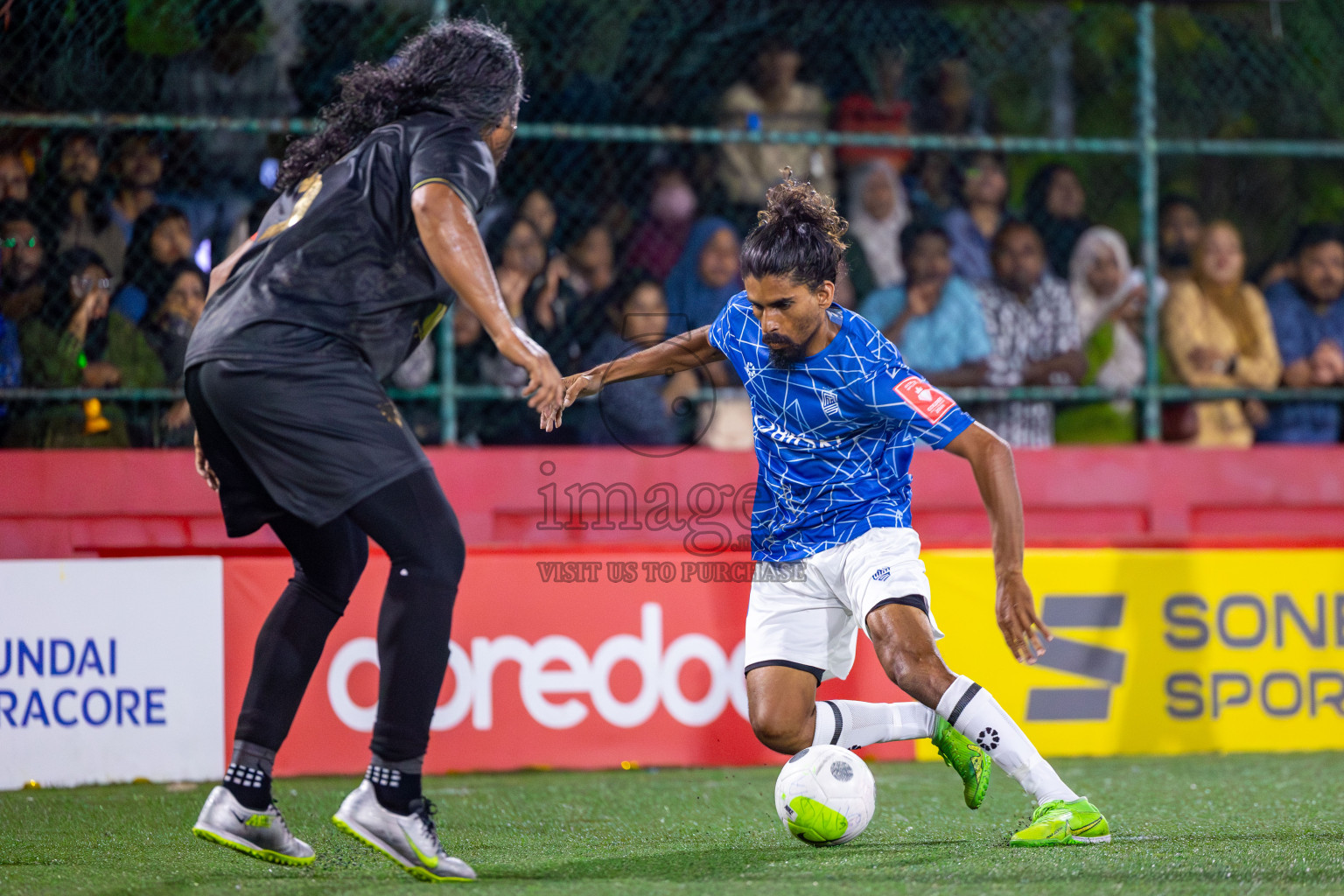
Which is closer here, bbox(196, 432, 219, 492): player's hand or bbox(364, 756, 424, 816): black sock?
bbox(364, 756, 424, 816): black sock

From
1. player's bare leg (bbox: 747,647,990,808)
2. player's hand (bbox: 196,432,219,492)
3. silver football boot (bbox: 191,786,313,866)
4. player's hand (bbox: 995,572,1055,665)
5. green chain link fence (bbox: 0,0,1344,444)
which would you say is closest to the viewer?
silver football boot (bbox: 191,786,313,866)

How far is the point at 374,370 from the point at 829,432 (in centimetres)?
142

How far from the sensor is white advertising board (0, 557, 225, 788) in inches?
231

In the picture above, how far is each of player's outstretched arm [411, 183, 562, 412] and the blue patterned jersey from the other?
122 centimetres

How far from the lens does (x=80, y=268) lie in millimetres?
6621

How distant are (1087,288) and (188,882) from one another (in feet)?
19.1

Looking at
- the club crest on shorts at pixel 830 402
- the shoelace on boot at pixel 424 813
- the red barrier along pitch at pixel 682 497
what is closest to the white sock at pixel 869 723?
the club crest on shorts at pixel 830 402

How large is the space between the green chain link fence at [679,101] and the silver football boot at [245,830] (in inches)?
135

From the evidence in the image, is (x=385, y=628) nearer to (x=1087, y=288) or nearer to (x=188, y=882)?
(x=188, y=882)

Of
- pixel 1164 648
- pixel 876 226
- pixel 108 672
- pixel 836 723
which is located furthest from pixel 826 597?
pixel 876 226

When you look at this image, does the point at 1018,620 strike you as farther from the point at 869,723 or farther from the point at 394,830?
the point at 394,830

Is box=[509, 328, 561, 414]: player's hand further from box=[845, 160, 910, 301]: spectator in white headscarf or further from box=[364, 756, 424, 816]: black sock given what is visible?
box=[845, 160, 910, 301]: spectator in white headscarf

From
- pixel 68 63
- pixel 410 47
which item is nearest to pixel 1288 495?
pixel 410 47

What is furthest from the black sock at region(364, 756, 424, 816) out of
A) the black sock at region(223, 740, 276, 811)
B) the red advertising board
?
the red advertising board
